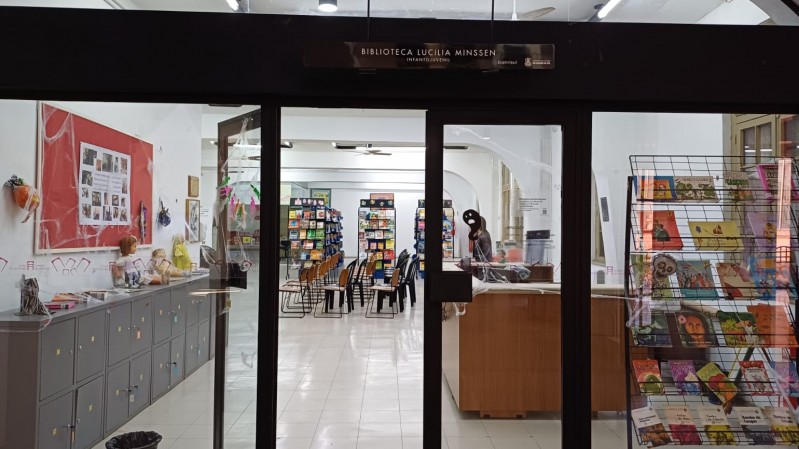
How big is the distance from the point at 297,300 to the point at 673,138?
8676mm

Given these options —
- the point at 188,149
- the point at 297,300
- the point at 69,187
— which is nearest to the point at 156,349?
the point at 69,187

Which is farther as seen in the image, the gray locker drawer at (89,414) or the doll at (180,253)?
the doll at (180,253)

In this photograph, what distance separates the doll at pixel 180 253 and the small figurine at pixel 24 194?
2.51ft

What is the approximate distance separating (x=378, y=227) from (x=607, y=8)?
1199cm

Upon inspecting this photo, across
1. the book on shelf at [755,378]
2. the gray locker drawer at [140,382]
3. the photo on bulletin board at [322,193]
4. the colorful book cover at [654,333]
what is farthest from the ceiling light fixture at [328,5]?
the photo on bulletin board at [322,193]

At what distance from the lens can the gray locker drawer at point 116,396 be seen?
10.6 ft

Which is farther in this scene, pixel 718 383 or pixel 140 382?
pixel 140 382

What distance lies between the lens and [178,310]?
342 cm

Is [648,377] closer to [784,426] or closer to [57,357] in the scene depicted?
[784,426]

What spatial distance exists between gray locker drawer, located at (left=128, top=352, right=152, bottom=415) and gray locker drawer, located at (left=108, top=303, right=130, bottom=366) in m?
0.14

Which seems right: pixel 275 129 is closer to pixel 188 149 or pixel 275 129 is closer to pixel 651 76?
pixel 188 149

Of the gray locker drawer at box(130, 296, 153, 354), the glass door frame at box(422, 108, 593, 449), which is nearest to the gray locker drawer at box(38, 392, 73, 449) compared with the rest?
the gray locker drawer at box(130, 296, 153, 354)

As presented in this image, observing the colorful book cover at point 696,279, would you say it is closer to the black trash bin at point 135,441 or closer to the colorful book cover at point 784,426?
the colorful book cover at point 784,426

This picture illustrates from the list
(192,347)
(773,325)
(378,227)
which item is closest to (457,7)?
(773,325)
